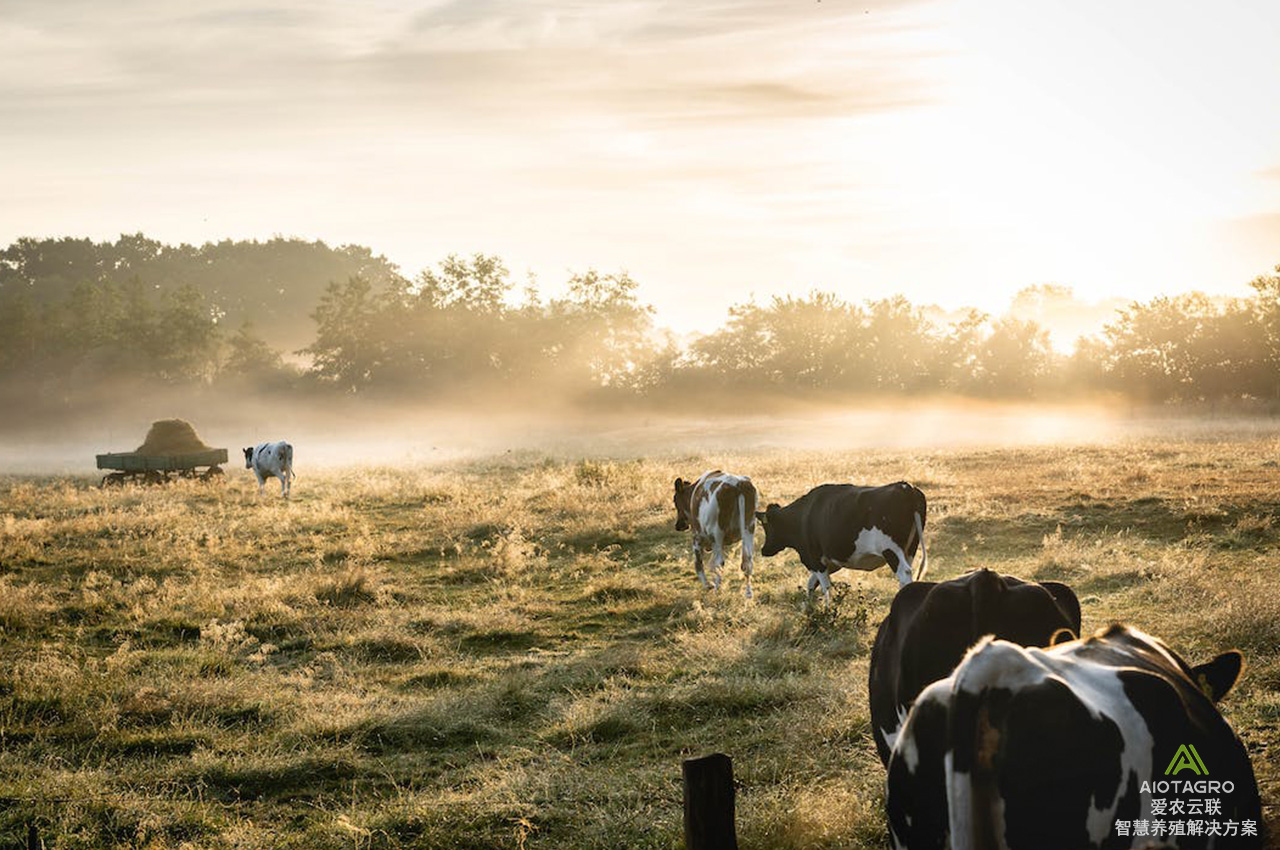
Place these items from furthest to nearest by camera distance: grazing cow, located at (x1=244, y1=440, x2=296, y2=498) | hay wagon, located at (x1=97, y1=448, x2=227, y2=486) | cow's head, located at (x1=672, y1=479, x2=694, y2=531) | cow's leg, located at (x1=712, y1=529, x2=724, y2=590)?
hay wagon, located at (x1=97, y1=448, x2=227, y2=486) → grazing cow, located at (x1=244, y1=440, x2=296, y2=498) → cow's head, located at (x1=672, y1=479, x2=694, y2=531) → cow's leg, located at (x1=712, y1=529, x2=724, y2=590)

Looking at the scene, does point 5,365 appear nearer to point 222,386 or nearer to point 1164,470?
point 222,386

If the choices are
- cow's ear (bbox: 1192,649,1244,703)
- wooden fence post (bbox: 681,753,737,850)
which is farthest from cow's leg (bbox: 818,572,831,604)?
wooden fence post (bbox: 681,753,737,850)

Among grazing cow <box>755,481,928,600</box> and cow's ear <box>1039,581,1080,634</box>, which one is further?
grazing cow <box>755,481,928,600</box>

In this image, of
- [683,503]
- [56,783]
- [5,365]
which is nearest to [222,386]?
[5,365]

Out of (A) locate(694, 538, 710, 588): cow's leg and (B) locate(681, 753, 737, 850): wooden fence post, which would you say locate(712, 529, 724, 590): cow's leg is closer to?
(A) locate(694, 538, 710, 588): cow's leg

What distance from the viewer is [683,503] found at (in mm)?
16469

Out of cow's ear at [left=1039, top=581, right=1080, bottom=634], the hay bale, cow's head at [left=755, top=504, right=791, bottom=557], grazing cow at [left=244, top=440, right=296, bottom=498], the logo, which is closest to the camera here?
the logo

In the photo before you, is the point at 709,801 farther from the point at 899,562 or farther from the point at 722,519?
the point at 722,519

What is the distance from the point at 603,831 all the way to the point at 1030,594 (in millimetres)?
2983

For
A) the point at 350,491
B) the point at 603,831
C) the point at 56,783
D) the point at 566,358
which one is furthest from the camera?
the point at 566,358

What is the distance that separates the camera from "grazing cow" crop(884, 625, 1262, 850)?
336cm

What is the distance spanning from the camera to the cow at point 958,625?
5336 millimetres

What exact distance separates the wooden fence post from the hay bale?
3177 cm

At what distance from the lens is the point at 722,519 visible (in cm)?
1452
